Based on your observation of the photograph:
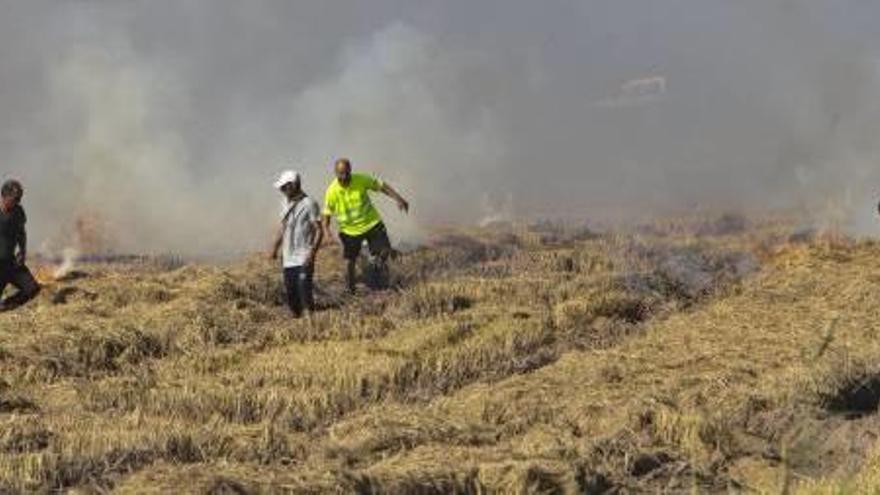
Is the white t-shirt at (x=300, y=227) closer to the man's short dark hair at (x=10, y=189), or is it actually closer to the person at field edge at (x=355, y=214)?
the person at field edge at (x=355, y=214)

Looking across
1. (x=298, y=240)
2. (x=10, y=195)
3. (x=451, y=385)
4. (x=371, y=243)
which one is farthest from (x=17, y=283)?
(x=451, y=385)

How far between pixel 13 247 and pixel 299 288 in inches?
110

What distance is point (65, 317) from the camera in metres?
13.5

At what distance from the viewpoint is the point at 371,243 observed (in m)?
16.9

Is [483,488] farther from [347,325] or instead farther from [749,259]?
[749,259]

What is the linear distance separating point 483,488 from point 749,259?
16122mm

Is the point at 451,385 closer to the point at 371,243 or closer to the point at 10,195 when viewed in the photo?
the point at 10,195

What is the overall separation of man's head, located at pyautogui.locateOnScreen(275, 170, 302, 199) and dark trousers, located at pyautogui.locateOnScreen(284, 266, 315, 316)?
0.72m

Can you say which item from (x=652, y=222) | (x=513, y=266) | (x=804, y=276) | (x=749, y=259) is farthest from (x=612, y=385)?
(x=652, y=222)

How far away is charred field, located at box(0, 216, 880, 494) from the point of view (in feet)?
23.7

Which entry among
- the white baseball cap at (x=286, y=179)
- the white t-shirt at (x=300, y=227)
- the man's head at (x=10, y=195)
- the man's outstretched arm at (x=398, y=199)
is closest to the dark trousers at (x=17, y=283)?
the man's head at (x=10, y=195)

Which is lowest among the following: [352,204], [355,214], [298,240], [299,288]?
[299,288]

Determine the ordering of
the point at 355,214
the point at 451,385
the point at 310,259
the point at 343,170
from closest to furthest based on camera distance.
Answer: the point at 451,385 → the point at 310,259 → the point at 343,170 → the point at 355,214

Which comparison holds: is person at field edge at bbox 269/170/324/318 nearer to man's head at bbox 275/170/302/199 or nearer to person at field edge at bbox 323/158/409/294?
man's head at bbox 275/170/302/199
